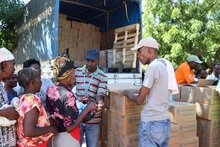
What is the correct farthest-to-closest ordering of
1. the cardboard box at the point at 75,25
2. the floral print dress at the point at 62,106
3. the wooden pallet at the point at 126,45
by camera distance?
the cardboard box at the point at 75,25
the wooden pallet at the point at 126,45
the floral print dress at the point at 62,106

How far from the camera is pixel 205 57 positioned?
36.2 ft

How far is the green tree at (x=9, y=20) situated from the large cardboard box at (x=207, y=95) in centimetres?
643

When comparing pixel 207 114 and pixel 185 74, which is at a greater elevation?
pixel 185 74

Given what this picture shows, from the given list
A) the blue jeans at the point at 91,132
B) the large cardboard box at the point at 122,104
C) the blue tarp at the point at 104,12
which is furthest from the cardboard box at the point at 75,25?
the blue jeans at the point at 91,132

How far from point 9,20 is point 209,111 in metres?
7.32

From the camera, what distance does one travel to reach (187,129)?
367 cm

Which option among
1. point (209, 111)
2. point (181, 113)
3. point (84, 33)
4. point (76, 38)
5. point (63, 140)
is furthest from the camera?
point (84, 33)

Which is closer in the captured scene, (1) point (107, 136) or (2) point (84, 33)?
(1) point (107, 136)

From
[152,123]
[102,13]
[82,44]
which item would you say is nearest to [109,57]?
[82,44]

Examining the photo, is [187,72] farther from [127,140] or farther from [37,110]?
[37,110]

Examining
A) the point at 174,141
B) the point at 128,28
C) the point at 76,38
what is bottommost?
the point at 174,141

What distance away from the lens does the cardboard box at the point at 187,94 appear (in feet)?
13.8

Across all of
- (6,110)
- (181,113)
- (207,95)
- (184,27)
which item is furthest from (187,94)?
(184,27)

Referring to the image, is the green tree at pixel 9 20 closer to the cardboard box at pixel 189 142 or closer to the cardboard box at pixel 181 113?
the cardboard box at pixel 181 113
